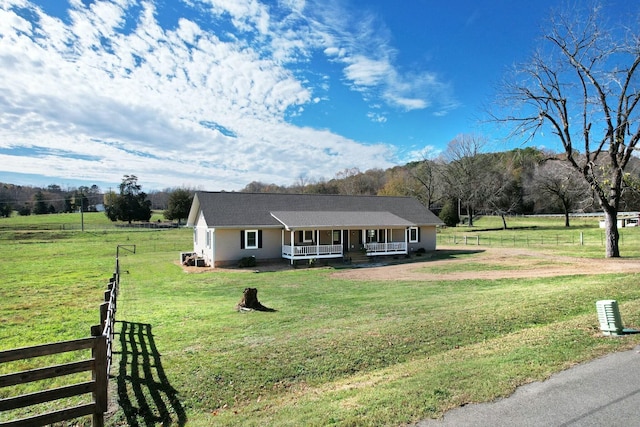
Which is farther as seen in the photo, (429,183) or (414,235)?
(429,183)

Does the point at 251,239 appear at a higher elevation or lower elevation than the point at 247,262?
higher

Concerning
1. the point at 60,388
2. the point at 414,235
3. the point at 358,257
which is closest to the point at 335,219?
the point at 358,257

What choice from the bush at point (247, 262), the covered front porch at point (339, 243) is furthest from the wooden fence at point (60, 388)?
the covered front porch at point (339, 243)

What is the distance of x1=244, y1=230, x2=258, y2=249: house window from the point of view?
26.1 m

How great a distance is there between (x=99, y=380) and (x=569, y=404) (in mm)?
5734

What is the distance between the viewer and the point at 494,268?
22234mm

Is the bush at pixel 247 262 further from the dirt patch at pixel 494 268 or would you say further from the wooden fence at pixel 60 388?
the wooden fence at pixel 60 388

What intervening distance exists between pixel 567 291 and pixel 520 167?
73260 millimetres

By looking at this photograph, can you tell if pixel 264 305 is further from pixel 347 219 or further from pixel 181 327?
pixel 347 219

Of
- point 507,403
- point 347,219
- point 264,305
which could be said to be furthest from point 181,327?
point 347,219

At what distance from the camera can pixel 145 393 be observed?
579 cm

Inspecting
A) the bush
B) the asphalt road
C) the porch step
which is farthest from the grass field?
the porch step

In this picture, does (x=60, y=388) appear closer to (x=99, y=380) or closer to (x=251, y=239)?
(x=99, y=380)

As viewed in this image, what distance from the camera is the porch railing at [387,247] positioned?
95.1 ft
